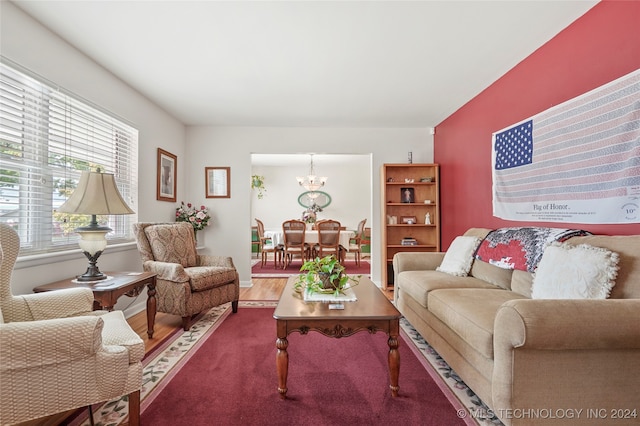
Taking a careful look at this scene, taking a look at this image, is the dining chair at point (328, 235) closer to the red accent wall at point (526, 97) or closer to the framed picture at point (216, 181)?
the framed picture at point (216, 181)

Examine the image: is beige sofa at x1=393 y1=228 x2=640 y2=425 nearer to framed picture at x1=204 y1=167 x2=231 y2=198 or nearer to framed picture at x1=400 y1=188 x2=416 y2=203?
framed picture at x1=400 y1=188 x2=416 y2=203

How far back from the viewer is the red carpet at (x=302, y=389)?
1.62m

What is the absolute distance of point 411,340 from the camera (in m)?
2.65

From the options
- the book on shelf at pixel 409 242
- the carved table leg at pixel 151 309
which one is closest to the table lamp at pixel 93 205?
the carved table leg at pixel 151 309

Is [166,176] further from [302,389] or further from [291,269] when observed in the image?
[302,389]

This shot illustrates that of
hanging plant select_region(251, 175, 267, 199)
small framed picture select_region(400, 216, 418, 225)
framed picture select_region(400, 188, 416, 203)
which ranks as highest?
hanging plant select_region(251, 175, 267, 199)

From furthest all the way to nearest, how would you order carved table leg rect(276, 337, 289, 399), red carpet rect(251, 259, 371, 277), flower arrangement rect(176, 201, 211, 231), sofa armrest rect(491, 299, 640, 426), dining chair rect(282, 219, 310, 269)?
dining chair rect(282, 219, 310, 269), red carpet rect(251, 259, 371, 277), flower arrangement rect(176, 201, 211, 231), carved table leg rect(276, 337, 289, 399), sofa armrest rect(491, 299, 640, 426)

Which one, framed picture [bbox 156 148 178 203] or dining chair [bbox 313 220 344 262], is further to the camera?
dining chair [bbox 313 220 344 262]

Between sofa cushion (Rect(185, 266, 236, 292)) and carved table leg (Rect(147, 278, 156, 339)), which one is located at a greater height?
sofa cushion (Rect(185, 266, 236, 292))

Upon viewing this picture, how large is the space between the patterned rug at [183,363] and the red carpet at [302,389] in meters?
0.06

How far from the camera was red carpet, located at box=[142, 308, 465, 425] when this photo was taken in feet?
5.30

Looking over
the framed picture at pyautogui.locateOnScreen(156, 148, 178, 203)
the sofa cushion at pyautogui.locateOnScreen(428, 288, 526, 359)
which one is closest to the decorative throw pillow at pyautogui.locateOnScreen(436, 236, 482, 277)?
the sofa cushion at pyautogui.locateOnScreen(428, 288, 526, 359)

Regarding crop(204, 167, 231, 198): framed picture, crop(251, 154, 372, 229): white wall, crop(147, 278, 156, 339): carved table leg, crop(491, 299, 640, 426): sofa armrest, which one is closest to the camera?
crop(491, 299, 640, 426): sofa armrest

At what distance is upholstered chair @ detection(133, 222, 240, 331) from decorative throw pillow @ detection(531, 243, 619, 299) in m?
2.66
